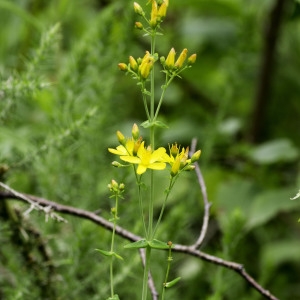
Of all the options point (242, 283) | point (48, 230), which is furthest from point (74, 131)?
point (242, 283)

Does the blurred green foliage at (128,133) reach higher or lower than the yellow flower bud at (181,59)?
higher

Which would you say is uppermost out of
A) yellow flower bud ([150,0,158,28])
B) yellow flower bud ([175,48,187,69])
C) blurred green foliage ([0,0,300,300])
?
blurred green foliage ([0,0,300,300])

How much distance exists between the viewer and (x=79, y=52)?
46.5 inches

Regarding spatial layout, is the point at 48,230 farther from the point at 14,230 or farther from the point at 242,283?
the point at 242,283

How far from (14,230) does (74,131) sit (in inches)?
7.0

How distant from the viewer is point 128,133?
1552 millimetres

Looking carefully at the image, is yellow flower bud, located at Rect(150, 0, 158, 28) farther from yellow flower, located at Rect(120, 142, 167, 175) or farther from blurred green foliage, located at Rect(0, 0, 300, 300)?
blurred green foliage, located at Rect(0, 0, 300, 300)

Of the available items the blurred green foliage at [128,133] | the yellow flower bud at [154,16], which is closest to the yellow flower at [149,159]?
the yellow flower bud at [154,16]

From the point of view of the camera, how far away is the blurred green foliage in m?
0.98

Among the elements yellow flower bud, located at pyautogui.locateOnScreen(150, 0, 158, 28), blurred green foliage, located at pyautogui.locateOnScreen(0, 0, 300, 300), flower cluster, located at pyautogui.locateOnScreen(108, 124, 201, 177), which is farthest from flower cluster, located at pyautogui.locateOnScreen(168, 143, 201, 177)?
blurred green foliage, located at pyautogui.locateOnScreen(0, 0, 300, 300)

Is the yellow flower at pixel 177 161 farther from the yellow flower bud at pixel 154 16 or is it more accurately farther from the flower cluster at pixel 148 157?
the yellow flower bud at pixel 154 16

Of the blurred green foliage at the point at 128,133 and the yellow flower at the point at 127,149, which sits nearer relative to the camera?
the yellow flower at the point at 127,149

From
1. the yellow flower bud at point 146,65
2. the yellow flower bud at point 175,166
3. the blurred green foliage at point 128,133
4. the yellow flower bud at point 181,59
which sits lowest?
the yellow flower bud at point 175,166

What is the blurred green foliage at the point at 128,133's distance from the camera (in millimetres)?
982
